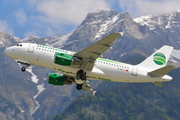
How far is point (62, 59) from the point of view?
50500mm

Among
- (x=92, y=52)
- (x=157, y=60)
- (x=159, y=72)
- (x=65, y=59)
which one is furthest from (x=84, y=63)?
(x=157, y=60)

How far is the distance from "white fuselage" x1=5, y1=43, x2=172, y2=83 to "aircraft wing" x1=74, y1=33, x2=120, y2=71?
54.7 inches

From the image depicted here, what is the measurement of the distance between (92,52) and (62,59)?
4.85 meters

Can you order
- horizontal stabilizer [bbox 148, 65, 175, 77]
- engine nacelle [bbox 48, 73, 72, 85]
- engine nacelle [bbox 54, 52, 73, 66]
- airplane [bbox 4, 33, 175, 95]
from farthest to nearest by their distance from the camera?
engine nacelle [bbox 48, 73, 72, 85], horizontal stabilizer [bbox 148, 65, 175, 77], airplane [bbox 4, 33, 175, 95], engine nacelle [bbox 54, 52, 73, 66]

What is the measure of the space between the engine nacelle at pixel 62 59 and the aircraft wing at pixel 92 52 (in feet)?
4.82

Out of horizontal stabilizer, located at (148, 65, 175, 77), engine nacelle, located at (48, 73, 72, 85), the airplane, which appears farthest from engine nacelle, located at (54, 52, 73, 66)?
horizontal stabilizer, located at (148, 65, 175, 77)

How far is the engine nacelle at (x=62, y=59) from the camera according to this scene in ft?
165

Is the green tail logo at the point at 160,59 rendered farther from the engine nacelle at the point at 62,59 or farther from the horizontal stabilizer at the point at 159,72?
the engine nacelle at the point at 62,59

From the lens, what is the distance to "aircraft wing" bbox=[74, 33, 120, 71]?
47906 mm

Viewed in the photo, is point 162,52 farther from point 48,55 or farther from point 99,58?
point 48,55

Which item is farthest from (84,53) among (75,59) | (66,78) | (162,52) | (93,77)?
(162,52)

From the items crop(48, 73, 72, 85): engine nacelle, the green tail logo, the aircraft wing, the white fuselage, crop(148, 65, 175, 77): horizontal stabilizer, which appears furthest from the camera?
the green tail logo

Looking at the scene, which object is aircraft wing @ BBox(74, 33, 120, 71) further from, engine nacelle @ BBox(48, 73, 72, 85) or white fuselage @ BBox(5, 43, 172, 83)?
engine nacelle @ BBox(48, 73, 72, 85)

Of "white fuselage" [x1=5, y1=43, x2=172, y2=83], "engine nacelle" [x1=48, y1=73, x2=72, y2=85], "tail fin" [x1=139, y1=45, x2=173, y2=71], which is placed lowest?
"engine nacelle" [x1=48, y1=73, x2=72, y2=85]
